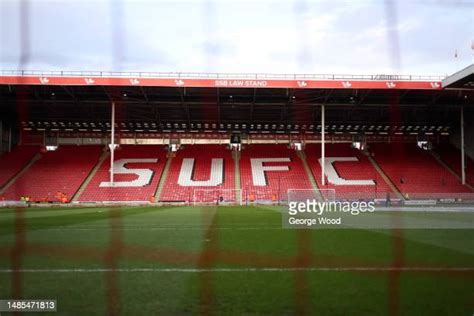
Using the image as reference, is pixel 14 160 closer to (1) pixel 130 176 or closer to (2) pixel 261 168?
(1) pixel 130 176

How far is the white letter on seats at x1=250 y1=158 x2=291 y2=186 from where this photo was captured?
3481 centimetres

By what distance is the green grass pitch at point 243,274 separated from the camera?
4.48 metres

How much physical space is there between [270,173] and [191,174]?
5987mm

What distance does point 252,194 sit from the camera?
33.4 meters

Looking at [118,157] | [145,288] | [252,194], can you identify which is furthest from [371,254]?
[118,157]

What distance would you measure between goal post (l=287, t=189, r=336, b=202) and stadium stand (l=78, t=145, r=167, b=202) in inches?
384

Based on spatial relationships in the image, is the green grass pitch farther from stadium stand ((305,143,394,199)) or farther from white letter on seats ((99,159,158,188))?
white letter on seats ((99,159,158,188))

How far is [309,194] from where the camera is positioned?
106ft

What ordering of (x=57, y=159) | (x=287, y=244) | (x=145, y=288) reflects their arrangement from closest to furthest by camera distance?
(x=145, y=288), (x=287, y=244), (x=57, y=159)

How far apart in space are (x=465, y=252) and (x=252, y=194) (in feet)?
83.5

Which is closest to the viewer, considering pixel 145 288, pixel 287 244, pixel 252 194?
pixel 145 288

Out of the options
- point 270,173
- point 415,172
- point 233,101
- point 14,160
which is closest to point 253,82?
point 233,101

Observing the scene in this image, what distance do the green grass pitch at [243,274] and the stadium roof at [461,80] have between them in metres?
16.8

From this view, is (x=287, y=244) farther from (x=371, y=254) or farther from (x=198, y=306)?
(x=198, y=306)
